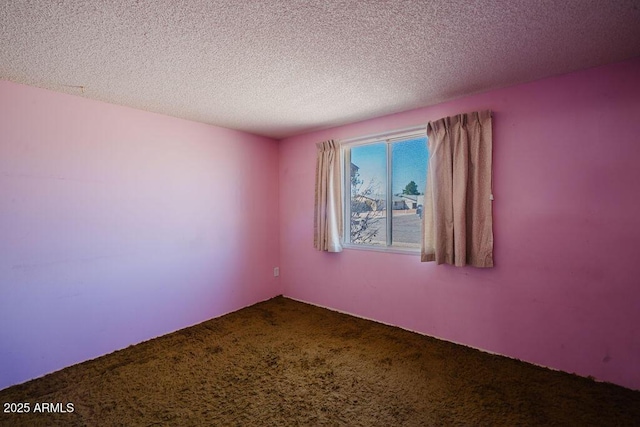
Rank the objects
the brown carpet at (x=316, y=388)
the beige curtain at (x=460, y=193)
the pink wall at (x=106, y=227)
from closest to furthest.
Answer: the brown carpet at (x=316, y=388) → the pink wall at (x=106, y=227) → the beige curtain at (x=460, y=193)

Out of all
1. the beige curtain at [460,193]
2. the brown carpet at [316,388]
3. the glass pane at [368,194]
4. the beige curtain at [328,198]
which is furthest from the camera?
the beige curtain at [328,198]

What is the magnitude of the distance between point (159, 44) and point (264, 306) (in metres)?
2.94

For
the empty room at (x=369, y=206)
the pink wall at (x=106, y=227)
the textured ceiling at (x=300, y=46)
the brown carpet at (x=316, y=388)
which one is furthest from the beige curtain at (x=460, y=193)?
the pink wall at (x=106, y=227)

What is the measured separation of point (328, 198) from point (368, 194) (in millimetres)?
473

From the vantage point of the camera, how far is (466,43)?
161 cm

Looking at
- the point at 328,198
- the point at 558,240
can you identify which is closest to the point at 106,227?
the point at 328,198

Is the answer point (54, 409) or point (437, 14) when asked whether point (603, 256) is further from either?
point (54, 409)

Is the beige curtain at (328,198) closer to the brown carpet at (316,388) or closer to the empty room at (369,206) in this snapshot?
the empty room at (369,206)

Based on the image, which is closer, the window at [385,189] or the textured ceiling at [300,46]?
the textured ceiling at [300,46]

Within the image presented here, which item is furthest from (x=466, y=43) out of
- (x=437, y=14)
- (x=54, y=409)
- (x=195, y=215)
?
(x=54, y=409)

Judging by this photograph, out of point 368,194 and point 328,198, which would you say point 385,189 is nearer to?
point 368,194

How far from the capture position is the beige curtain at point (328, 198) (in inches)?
129

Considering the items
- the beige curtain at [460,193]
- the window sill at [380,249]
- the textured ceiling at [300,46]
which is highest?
the textured ceiling at [300,46]

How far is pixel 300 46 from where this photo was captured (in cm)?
164
